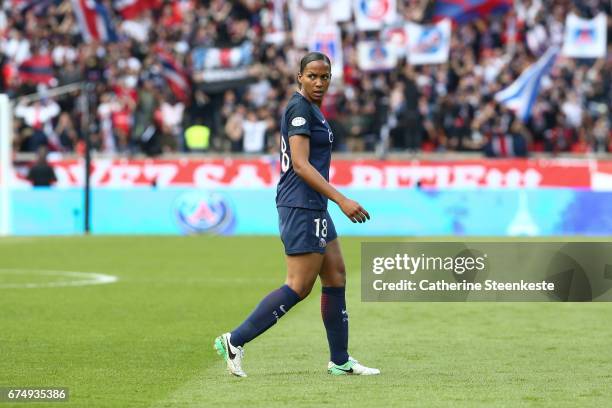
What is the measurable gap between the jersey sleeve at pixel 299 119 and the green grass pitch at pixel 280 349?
1.59 m

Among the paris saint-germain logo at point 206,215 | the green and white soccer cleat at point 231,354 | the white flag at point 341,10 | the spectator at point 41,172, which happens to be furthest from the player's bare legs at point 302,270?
the white flag at point 341,10

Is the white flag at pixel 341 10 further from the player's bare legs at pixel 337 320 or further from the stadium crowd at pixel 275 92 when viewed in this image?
the player's bare legs at pixel 337 320

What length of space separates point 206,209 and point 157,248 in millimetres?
4073

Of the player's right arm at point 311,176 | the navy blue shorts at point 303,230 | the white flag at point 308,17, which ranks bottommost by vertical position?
the navy blue shorts at point 303,230

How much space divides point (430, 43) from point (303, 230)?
22.5 meters

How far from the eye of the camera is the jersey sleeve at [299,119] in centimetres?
889

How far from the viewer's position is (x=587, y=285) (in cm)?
1092

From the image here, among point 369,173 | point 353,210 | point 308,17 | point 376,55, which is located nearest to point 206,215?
point 369,173

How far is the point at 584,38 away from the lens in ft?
101

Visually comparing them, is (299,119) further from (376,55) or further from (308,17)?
(308,17)

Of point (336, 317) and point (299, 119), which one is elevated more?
point (299, 119)

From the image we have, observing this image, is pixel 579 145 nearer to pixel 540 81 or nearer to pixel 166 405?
pixel 540 81

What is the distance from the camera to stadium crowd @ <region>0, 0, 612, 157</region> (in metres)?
29.5

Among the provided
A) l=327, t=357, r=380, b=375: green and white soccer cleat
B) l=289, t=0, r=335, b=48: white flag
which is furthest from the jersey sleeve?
l=289, t=0, r=335, b=48: white flag
